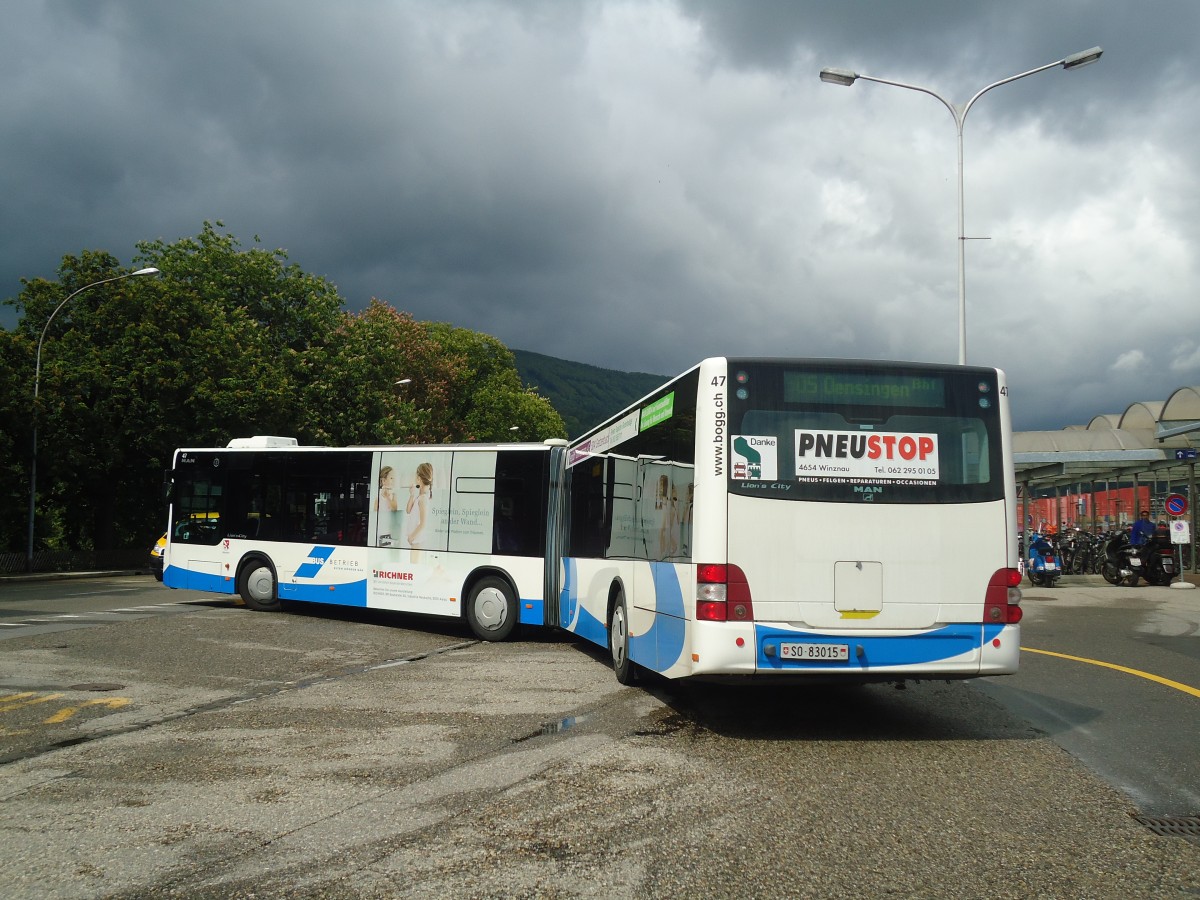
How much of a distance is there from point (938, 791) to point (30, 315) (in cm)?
3857

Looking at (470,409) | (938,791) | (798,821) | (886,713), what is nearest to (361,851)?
(798,821)

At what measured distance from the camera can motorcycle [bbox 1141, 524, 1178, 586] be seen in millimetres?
25866

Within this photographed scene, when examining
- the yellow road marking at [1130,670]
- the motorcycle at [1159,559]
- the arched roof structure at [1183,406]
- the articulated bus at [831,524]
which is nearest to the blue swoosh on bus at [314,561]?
the articulated bus at [831,524]

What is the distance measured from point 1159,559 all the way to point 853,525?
2175 centimetres

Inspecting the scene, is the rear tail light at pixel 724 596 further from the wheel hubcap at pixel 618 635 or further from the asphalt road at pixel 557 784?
the wheel hubcap at pixel 618 635

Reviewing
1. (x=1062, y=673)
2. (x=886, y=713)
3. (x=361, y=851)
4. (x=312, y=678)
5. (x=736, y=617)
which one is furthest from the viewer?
(x=1062, y=673)

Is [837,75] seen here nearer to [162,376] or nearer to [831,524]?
[831,524]

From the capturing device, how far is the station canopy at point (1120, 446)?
1059 inches

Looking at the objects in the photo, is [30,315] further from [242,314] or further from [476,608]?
[476,608]

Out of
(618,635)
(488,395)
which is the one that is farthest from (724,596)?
(488,395)

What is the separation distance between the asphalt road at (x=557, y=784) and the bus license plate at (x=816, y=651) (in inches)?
23.2

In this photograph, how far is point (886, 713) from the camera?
880 cm

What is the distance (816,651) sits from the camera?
749 centimetres

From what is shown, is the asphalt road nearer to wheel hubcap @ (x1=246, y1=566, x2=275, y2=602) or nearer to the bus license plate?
the bus license plate
